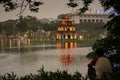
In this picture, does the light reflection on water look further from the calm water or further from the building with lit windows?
the building with lit windows

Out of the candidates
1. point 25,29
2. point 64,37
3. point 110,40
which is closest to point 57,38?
point 64,37

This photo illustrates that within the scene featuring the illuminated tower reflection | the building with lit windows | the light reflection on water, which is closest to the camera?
the light reflection on water

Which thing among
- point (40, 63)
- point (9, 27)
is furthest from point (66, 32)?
point (40, 63)

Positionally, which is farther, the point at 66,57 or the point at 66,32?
the point at 66,32

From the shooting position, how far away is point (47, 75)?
9.21m

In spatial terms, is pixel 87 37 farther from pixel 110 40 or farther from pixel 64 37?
pixel 110 40

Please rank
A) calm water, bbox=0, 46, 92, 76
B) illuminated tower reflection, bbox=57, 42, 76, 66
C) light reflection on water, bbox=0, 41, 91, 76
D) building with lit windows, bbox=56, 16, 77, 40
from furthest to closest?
building with lit windows, bbox=56, 16, 77, 40
illuminated tower reflection, bbox=57, 42, 76, 66
light reflection on water, bbox=0, 41, 91, 76
calm water, bbox=0, 46, 92, 76

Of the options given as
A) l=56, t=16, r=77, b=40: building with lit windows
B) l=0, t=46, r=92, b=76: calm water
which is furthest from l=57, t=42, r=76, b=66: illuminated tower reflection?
l=56, t=16, r=77, b=40: building with lit windows

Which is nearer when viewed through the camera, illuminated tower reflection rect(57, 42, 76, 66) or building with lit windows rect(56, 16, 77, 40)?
illuminated tower reflection rect(57, 42, 76, 66)

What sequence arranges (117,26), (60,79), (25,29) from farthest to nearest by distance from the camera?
(25,29) < (117,26) < (60,79)

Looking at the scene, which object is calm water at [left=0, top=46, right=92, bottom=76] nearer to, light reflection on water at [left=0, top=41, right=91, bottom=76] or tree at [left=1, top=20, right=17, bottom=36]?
light reflection on water at [left=0, top=41, right=91, bottom=76]

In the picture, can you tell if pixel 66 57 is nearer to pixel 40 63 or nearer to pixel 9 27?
pixel 40 63

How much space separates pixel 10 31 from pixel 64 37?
3067cm

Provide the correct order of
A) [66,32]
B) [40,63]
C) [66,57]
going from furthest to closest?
[66,32] → [66,57] → [40,63]
